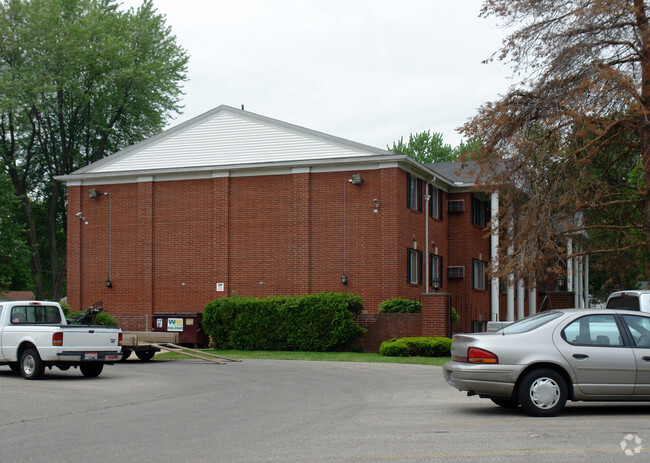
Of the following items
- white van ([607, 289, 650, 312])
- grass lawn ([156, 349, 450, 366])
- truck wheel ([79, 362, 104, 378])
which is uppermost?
white van ([607, 289, 650, 312])

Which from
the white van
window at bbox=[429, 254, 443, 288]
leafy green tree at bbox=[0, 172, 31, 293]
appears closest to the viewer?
the white van

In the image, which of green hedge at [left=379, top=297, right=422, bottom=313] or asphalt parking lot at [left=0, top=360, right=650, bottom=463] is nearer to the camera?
asphalt parking lot at [left=0, top=360, right=650, bottom=463]

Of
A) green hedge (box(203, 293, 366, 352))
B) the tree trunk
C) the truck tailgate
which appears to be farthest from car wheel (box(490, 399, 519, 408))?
green hedge (box(203, 293, 366, 352))

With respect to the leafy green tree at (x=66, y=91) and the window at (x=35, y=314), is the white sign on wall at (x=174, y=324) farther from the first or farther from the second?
the leafy green tree at (x=66, y=91)

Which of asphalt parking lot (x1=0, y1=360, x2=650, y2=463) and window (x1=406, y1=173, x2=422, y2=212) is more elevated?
window (x1=406, y1=173, x2=422, y2=212)

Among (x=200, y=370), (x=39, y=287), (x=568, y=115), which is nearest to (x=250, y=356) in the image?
(x=200, y=370)

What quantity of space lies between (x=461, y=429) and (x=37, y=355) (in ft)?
36.8

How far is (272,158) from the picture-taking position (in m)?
32.5

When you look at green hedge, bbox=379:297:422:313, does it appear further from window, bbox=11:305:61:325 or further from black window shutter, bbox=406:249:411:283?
window, bbox=11:305:61:325

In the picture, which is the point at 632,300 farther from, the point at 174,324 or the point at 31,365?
the point at 174,324

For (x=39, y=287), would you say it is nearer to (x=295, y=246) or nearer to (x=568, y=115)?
(x=295, y=246)

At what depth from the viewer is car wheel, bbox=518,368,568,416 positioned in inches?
445

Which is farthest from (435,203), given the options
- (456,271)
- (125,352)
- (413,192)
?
(125,352)

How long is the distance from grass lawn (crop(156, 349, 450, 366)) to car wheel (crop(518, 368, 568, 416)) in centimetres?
1200
